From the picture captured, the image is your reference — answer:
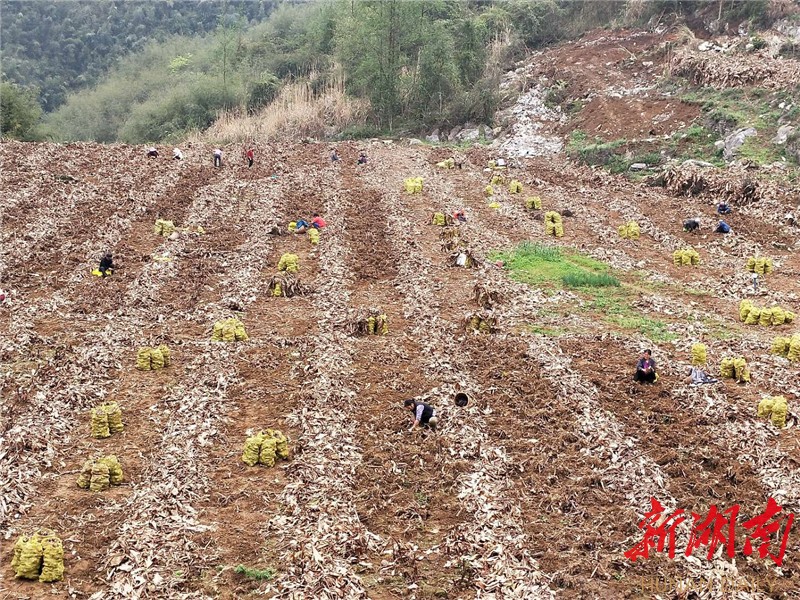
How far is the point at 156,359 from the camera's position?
11.6 metres

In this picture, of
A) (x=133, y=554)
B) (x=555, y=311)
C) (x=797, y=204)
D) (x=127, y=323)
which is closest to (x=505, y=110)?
(x=797, y=204)

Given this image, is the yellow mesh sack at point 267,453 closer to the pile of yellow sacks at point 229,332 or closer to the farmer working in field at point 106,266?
the pile of yellow sacks at point 229,332

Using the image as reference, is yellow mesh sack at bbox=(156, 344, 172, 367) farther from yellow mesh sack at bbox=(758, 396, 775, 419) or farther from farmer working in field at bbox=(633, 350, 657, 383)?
yellow mesh sack at bbox=(758, 396, 775, 419)

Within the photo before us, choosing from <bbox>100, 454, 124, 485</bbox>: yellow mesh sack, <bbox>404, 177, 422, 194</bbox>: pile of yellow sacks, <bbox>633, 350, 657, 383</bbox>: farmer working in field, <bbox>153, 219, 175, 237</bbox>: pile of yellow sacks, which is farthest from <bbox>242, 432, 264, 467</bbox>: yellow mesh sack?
<bbox>404, 177, 422, 194</bbox>: pile of yellow sacks

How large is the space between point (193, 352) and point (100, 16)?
7216 cm

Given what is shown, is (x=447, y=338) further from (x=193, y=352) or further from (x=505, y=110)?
(x=505, y=110)

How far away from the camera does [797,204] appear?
19266 millimetres

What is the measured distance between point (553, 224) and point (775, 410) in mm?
9938

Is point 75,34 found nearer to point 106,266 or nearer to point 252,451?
point 106,266

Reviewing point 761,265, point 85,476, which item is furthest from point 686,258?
point 85,476

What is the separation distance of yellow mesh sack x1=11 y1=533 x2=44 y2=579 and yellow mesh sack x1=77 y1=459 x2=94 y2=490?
1.41 metres

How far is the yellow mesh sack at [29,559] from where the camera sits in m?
6.90

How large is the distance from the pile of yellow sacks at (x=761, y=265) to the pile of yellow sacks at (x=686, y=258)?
117 centimetres

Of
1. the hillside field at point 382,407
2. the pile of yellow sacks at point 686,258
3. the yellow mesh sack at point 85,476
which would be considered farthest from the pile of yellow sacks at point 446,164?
the yellow mesh sack at point 85,476
